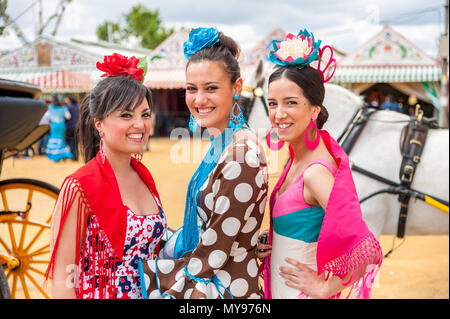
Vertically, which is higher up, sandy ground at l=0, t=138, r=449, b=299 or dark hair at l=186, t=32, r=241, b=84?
dark hair at l=186, t=32, r=241, b=84

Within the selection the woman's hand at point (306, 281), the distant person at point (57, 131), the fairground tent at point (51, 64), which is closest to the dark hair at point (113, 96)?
the woman's hand at point (306, 281)

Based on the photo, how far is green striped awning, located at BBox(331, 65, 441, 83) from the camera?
12.5m

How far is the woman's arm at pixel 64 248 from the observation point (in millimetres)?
1406

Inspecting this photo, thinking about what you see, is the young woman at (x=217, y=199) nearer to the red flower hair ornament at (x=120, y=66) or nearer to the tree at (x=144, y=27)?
the red flower hair ornament at (x=120, y=66)

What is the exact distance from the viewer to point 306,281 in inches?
58.9

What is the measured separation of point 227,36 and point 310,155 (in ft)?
1.77

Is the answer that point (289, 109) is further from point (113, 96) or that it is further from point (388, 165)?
point (388, 165)

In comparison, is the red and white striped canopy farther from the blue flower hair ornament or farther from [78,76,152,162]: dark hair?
the blue flower hair ornament

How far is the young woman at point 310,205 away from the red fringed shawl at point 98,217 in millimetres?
546

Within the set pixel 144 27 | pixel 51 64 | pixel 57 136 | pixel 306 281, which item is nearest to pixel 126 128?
pixel 306 281

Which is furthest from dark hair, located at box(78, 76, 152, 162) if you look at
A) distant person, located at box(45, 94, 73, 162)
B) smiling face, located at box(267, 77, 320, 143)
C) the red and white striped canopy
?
the red and white striped canopy

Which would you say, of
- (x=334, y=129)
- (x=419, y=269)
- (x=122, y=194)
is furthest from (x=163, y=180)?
(x=122, y=194)

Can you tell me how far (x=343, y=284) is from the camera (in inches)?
59.4

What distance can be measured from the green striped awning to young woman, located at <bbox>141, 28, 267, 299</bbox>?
38.1 ft
